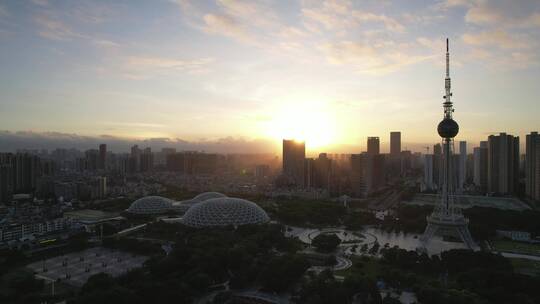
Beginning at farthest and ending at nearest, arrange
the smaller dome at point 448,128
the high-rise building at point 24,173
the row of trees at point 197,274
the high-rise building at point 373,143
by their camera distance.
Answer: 1. the high-rise building at point 373,143
2. the high-rise building at point 24,173
3. the smaller dome at point 448,128
4. the row of trees at point 197,274

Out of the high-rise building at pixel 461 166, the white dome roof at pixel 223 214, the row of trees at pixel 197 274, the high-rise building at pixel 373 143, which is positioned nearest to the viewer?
the row of trees at pixel 197 274

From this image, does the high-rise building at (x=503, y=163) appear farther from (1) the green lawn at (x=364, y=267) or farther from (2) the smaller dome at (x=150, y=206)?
(2) the smaller dome at (x=150, y=206)

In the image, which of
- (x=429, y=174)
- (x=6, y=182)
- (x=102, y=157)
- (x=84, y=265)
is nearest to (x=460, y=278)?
(x=84, y=265)

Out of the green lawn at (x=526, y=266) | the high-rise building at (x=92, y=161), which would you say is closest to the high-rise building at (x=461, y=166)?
the green lawn at (x=526, y=266)

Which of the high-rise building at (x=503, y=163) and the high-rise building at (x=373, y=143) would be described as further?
the high-rise building at (x=373, y=143)

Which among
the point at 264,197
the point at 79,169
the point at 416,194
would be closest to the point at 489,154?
the point at 416,194

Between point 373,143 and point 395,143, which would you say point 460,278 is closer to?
point 373,143

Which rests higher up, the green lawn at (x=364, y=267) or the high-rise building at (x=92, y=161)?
the high-rise building at (x=92, y=161)
